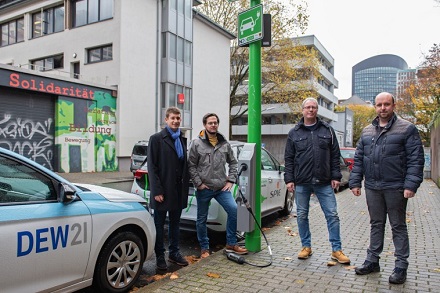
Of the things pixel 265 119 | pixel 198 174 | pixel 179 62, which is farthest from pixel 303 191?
pixel 265 119

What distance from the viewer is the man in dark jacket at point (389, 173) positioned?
3.85 metres

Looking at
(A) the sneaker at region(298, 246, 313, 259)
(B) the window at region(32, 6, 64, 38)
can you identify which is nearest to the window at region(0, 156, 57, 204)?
(A) the sneaker at region(298, 246, 313, 259)

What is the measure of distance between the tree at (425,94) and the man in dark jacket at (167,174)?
19.9m

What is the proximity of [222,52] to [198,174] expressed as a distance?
27381 millimetres

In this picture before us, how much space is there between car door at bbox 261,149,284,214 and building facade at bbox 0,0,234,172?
1346cm

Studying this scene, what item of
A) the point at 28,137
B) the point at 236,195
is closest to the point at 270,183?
the point at 236,195

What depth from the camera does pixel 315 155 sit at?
459 centimetres

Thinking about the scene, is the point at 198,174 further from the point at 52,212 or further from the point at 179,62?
the point at 179,62

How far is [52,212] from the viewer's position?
10.4 ft

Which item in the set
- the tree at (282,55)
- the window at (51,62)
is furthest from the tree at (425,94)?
the window at (51,62)

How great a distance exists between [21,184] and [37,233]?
43 cm

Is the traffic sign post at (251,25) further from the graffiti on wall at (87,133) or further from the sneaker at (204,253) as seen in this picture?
the graffiti on wall at (87,133)

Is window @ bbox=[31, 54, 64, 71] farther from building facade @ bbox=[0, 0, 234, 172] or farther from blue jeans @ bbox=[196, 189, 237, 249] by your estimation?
blue jeans @ bbox=[196, 189, 237, 249]

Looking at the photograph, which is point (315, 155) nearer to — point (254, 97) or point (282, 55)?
point (254, 97)
